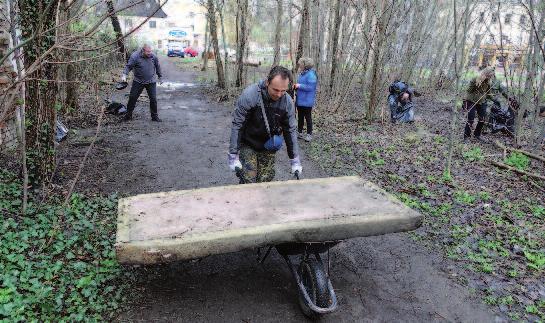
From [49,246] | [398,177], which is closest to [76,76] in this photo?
[49,246]

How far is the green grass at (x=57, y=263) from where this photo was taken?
315cm

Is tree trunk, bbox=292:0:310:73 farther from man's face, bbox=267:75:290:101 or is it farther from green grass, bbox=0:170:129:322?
green grass, bbox=0:170:129:322

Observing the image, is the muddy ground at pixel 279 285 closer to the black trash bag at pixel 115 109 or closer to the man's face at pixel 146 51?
the man's face at pixel 146 51

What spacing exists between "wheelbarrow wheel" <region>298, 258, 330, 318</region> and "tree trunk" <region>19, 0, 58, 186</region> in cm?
353

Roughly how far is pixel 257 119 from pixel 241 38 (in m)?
10.8

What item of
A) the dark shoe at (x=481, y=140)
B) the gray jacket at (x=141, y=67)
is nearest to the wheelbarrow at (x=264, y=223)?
the gray jacket at (x=141, y=67)

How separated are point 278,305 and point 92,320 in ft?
4.86

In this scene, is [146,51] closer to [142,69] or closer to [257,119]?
[142,69]

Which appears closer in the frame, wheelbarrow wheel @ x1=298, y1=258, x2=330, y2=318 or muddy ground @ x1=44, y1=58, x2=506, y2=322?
wheelbarrow wheel @ x1=298, y1=258, x2=330, y2=318

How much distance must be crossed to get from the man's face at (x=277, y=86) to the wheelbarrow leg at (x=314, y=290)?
1578mm

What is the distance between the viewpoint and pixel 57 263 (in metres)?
3.65

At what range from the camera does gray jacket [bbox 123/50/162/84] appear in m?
9.51

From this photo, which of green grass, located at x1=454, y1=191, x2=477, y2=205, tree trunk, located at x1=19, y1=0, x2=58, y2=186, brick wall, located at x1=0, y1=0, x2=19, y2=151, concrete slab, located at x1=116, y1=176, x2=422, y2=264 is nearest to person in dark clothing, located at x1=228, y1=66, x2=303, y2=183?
concrete slab, located at x1=116, y1=176, x2=422, y2=264

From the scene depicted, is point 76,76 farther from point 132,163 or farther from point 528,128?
point 528,128
